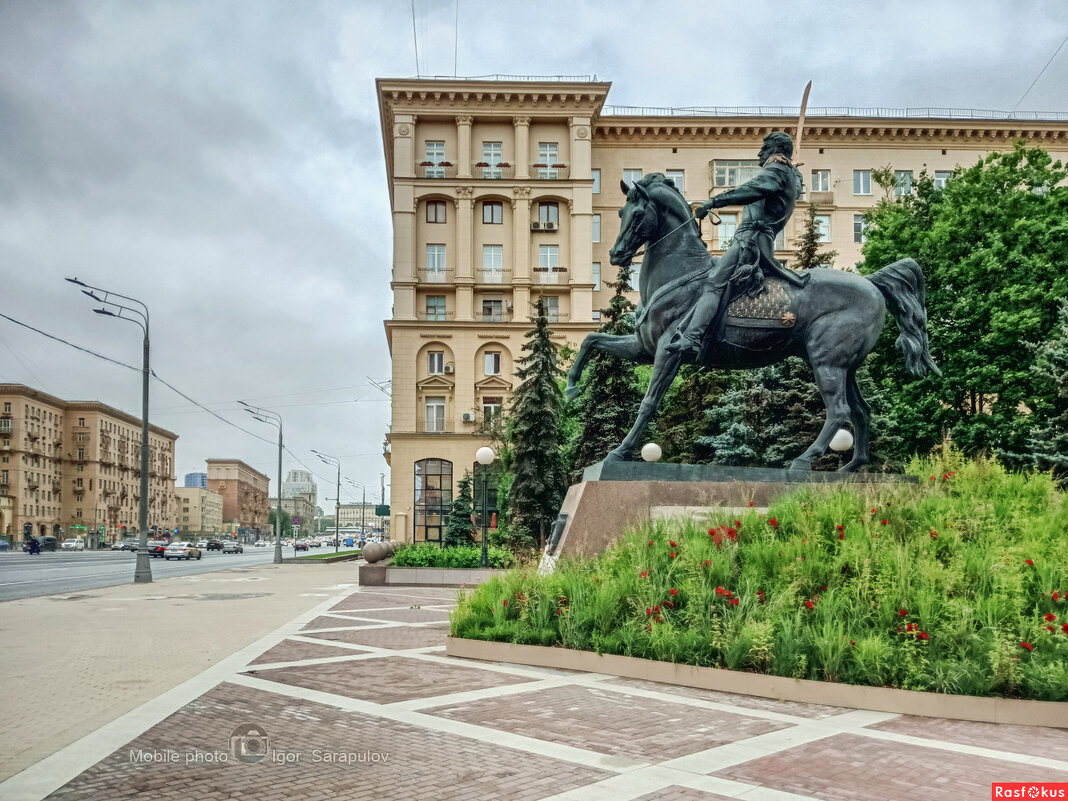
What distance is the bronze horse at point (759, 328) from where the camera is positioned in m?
12.5

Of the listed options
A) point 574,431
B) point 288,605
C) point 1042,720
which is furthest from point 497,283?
point 1042,720

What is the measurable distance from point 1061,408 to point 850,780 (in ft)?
77.4

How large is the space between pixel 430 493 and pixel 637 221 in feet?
145

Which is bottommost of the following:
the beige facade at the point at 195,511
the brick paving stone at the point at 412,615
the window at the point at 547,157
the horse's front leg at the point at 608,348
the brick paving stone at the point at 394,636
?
the beige facade at the point at 195,511

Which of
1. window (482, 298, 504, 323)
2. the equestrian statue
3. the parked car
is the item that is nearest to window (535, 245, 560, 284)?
window (482, 298, 504, 323)

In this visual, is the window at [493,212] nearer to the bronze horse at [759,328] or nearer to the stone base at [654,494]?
the bronze horse at [759,328]

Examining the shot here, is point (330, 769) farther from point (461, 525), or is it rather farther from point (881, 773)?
point (461, 525)

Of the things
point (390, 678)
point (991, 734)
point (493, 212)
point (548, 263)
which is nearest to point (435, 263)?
point (493, 212)

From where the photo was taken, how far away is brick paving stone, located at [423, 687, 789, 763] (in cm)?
620

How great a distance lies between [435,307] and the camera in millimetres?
57438

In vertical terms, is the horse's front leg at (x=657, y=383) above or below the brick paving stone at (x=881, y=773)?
above

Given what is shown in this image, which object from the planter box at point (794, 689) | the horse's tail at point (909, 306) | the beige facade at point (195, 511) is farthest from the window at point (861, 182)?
the beige facade at point (195, 511)

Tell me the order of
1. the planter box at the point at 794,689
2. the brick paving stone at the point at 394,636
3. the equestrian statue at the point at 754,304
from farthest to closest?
the equestrian statue at the point at 754,304 → the brick paving stone at the point at 394,636 → the planter box at the point at 794,689

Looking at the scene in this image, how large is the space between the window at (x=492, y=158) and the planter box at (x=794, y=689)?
50.9 m
